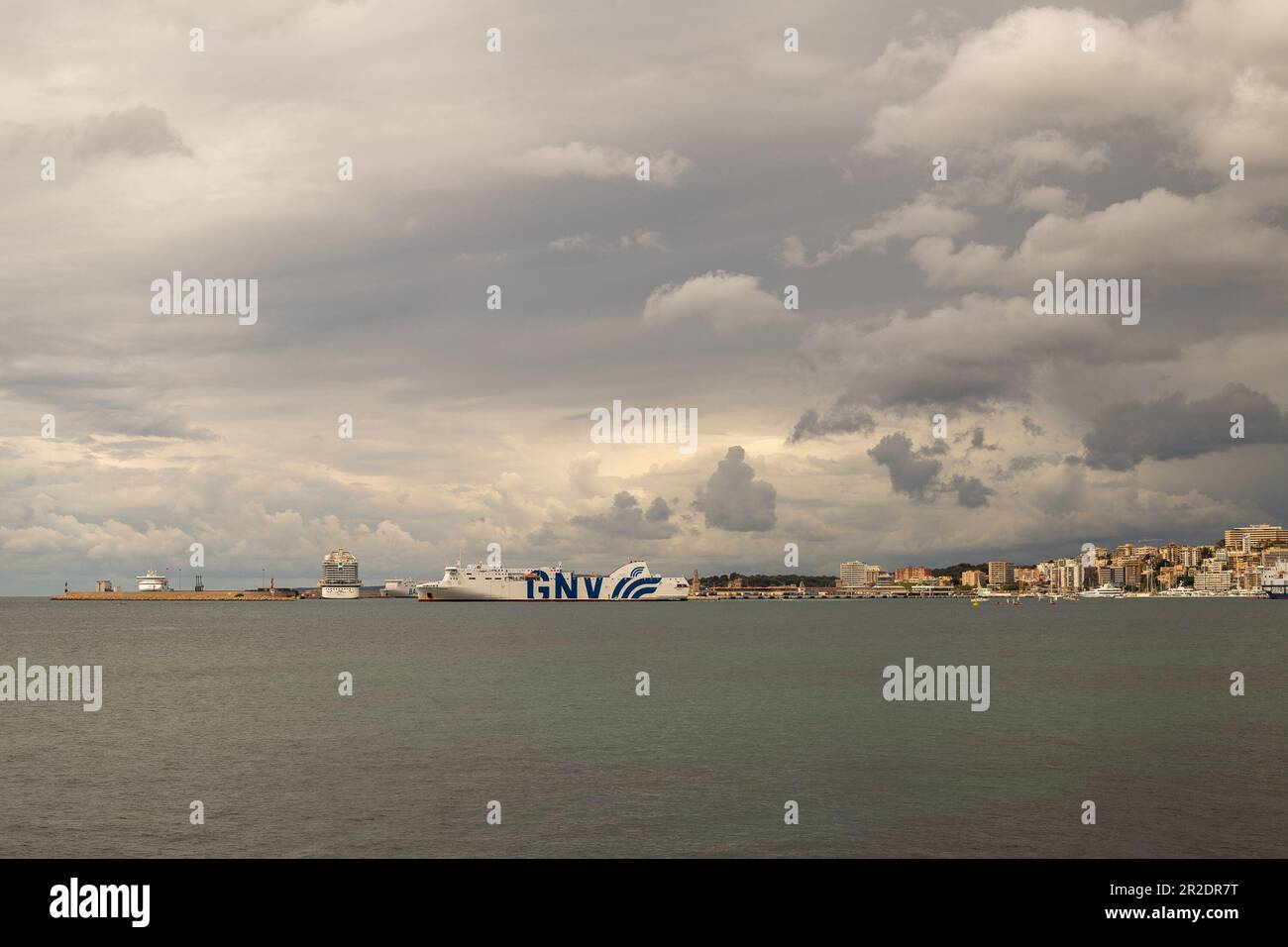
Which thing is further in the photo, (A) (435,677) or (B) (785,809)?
(A) (435,677)

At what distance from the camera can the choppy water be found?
3253cm

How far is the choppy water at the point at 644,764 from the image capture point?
32.5 meters

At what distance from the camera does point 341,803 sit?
123 ft

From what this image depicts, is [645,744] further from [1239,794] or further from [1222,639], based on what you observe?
[1222,639]

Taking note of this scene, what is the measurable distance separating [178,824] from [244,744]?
18162 mm

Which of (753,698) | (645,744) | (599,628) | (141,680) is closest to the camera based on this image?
(645,744)

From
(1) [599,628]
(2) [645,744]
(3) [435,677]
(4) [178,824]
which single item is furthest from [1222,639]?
(4) [178,824]

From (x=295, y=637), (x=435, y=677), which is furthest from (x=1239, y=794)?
(x=295, y=637)

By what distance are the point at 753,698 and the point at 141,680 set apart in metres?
53.3

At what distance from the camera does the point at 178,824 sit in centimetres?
3453

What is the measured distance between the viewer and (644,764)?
4500 centimetres
